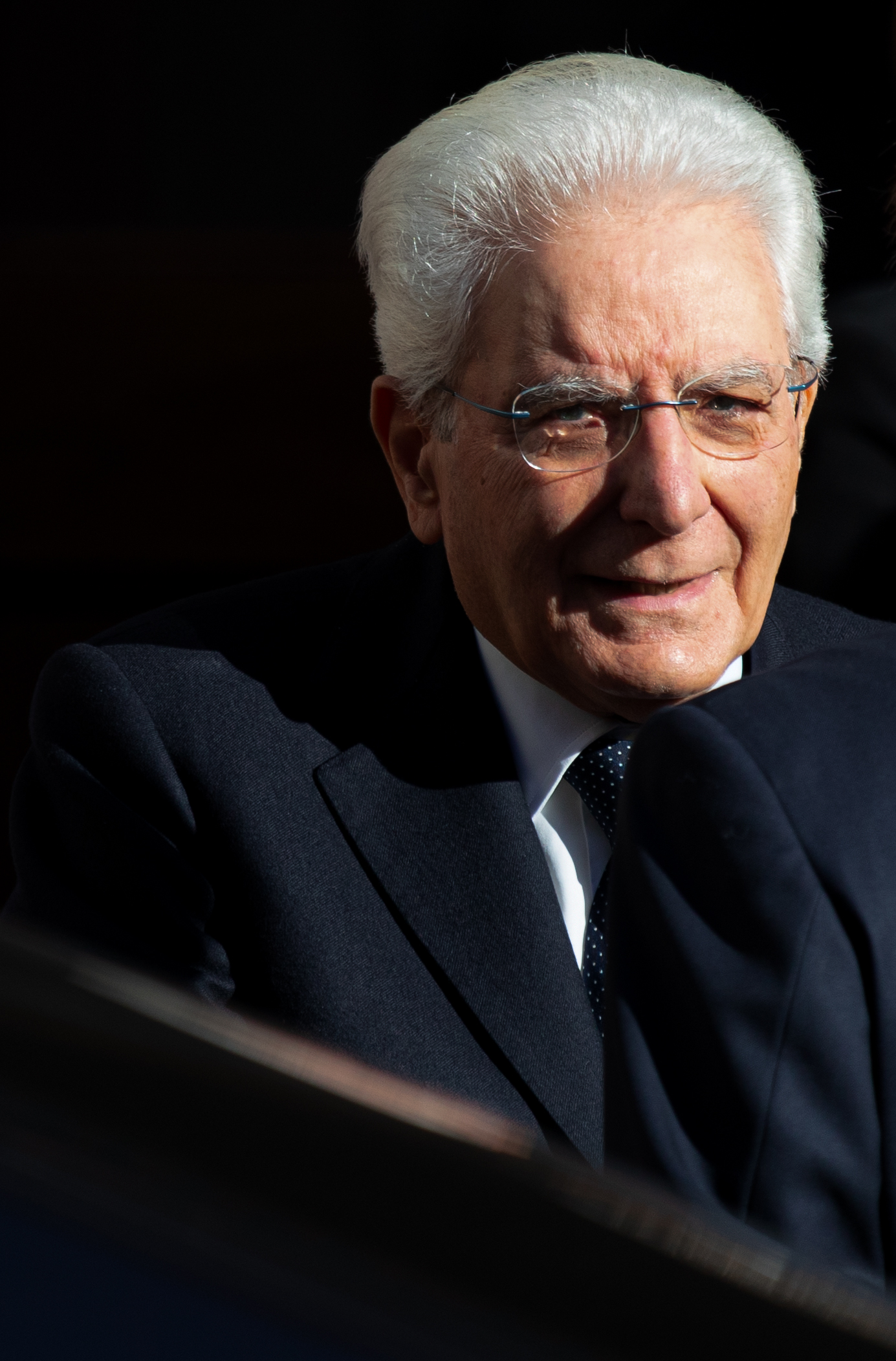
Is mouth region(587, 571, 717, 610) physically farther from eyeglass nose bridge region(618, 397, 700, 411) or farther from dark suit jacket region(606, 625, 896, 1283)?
dark suit jacket region(606, 625, 896, 1283)

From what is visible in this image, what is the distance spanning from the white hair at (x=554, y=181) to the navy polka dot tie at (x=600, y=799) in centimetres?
49

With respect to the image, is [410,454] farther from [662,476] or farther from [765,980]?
[765,980]

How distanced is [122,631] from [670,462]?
852 millimetres

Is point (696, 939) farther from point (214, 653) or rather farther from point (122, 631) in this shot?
point (122, 631)

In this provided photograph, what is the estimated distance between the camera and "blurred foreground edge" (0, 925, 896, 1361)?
0.68 metres

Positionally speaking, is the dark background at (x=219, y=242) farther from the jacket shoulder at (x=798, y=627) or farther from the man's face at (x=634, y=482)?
the man's face at (x=634, y=482)

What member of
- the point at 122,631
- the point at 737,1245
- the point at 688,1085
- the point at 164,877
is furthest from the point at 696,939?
the point at 122,631

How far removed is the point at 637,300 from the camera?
1.81m

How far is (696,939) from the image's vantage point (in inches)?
39.9

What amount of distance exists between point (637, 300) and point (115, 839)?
3.07 ft

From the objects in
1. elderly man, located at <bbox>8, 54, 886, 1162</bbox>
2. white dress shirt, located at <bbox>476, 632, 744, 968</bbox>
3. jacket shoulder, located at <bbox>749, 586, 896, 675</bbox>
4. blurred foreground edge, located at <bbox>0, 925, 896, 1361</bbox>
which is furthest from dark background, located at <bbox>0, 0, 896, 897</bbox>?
blurred foreground edge, located at <bbox>0, 925, 896, 1361</bbox>

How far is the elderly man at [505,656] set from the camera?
1.83 m

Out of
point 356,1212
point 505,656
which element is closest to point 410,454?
point 505,656

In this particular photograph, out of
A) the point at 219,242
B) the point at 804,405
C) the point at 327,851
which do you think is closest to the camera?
the point at 327,851
